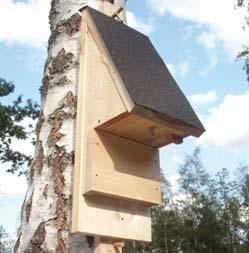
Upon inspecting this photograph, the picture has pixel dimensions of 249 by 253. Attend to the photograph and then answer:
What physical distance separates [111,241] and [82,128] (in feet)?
1.26

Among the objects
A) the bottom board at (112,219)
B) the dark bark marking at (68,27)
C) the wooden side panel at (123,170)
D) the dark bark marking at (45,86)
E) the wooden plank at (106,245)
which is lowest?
the wooden plank at (106,245)

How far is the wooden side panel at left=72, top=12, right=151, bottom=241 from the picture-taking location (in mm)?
1357

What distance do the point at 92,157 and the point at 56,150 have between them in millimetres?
159

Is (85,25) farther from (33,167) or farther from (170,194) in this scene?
(170,194)

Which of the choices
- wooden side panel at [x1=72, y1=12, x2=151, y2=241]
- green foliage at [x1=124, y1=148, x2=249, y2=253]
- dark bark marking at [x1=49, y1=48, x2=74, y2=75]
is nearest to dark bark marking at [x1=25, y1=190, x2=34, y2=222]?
wooden side panel at [x1=72, y1=12, x2=151, y2=241]

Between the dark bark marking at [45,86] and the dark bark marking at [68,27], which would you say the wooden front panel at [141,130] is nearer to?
the dark bark marking at [45,86]

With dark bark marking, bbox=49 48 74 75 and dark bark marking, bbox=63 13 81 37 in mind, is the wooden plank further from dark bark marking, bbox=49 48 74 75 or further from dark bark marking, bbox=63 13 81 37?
dark bark marking, bbox=63 13 81 37

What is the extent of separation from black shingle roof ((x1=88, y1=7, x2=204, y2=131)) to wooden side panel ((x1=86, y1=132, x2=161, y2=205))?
0.18 m

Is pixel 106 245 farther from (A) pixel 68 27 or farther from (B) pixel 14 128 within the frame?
(B) pixel 14 128

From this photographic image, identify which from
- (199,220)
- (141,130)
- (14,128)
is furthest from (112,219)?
(199,220)

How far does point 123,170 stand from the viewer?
146 centimetres

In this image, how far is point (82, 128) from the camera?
58.0 inches

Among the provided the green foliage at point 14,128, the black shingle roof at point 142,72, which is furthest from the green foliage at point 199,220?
the black shingle roof at point 142,72

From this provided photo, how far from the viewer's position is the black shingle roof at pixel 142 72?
145cm
